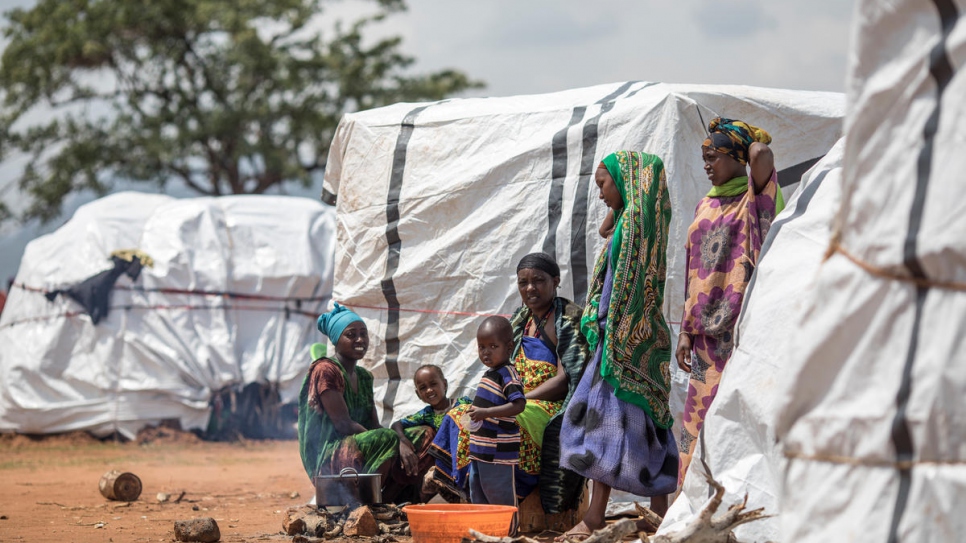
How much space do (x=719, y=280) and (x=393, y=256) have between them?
225 cm

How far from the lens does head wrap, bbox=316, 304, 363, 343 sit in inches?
199

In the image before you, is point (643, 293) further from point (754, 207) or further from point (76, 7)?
point (76, 7)

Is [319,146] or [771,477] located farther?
[319,146]

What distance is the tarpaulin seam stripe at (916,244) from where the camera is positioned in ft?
6.97

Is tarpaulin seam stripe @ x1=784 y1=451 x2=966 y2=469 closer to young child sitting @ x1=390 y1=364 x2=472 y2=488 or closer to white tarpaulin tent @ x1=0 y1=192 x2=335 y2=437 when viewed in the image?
young child sitting @ x1=390 y1=364 x2=472 y2=488

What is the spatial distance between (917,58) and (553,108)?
3278mm

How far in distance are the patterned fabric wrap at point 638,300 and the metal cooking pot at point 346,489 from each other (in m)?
1.15

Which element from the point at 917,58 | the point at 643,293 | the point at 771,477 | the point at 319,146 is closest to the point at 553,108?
the point at 643,293

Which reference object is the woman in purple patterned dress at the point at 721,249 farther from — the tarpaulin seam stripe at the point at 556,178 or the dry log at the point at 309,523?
the dry log at the point at 309,523

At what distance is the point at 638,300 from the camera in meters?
4.10

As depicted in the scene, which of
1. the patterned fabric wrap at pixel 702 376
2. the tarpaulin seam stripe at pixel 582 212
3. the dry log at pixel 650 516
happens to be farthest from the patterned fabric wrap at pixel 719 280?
the tarpaulin seam stripe at pixel 582 212

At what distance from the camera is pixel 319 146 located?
1777 cm

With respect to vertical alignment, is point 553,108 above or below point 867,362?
above

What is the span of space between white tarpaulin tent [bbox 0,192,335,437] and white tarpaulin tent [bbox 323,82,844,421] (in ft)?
17.3
